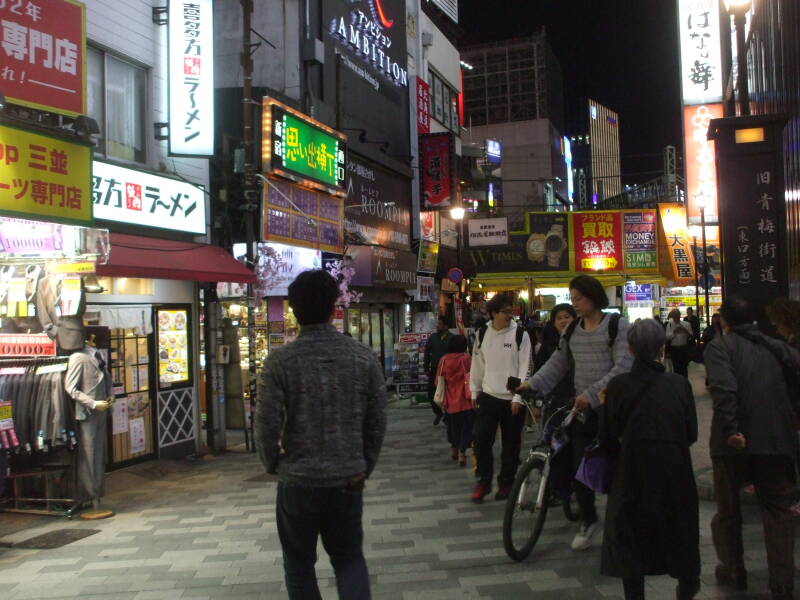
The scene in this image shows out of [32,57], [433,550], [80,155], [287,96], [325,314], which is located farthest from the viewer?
[287,96]

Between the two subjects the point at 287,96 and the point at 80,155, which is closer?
the point at 80,155

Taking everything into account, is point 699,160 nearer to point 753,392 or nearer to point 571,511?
point 571,511

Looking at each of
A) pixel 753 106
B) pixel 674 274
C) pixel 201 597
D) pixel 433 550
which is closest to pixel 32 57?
pixel 201 597

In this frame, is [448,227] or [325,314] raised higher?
[448,227]

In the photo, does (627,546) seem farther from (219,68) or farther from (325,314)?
(219,68)

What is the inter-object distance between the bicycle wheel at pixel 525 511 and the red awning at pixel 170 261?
18.0 ft

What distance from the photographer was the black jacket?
4453 mm

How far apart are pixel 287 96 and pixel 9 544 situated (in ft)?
38.7

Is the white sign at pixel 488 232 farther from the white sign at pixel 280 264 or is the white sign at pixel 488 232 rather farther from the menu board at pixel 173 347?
the menu board at pixel 173 347

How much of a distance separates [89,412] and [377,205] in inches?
540

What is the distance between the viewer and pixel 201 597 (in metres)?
5.13

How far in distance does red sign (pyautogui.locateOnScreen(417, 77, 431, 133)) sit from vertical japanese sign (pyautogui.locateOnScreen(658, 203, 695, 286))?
9.39 metres

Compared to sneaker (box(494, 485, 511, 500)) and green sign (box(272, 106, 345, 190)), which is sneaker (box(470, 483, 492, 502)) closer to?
sneaker (box(494, 485, 511, 500))

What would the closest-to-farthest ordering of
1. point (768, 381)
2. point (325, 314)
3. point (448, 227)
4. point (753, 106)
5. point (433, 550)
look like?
point (325, 314), point (768, 381), point (433, 550), point (753, 106), point (448, 227)
